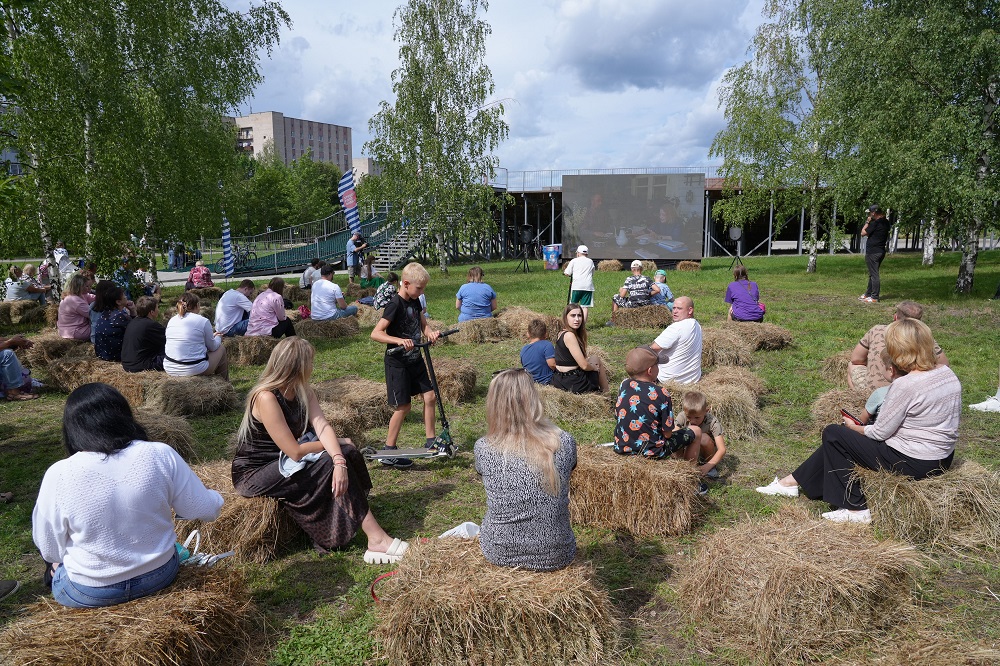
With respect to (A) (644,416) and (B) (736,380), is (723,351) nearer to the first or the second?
(B) (736,380)

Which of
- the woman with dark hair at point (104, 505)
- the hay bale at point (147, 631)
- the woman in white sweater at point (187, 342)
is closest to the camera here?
the hay bale at point (147, 631)

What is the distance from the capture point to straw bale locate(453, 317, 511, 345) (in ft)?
37.1

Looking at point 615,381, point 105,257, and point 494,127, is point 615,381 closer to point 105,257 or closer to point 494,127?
point 105,257

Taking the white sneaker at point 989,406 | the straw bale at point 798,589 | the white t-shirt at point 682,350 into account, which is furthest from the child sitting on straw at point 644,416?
the white sneaker at point 989,406

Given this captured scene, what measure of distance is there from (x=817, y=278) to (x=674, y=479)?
19.2 meters

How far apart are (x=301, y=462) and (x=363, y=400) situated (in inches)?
115

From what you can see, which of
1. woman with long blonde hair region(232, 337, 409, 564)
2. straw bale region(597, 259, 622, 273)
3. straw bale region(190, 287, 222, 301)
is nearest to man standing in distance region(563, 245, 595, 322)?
woman with long blonde hair region(232, 337, 409, 564)

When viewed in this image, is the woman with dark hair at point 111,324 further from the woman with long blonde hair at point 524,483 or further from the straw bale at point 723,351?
the straw bale at point 723,351

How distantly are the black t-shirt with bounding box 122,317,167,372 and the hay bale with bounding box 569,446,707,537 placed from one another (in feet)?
19.6

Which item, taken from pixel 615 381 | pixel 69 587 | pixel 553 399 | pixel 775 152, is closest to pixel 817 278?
pixel 775 152

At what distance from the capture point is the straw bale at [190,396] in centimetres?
720

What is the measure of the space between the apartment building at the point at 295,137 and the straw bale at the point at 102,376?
292 ft

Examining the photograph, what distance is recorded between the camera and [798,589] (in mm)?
3152

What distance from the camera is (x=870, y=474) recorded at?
14.1ft
